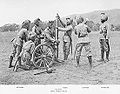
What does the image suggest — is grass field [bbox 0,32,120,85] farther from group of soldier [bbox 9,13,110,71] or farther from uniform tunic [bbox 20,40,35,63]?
uniform tunic [bbox 20,40,35,63]

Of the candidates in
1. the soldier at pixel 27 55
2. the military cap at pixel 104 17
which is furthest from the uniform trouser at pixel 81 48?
the soldier at pixel 27 55

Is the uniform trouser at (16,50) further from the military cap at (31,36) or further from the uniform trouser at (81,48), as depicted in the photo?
the uniform trouser at (81,48)

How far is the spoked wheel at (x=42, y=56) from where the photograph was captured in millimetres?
5812

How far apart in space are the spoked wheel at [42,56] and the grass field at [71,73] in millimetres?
147

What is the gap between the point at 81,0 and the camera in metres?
5.93

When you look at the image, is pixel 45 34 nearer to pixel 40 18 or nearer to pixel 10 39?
pixel 40 18

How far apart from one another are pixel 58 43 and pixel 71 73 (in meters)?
0.68

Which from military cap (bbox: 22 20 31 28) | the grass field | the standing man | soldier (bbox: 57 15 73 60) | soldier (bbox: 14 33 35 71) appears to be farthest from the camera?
soldier (bbox: 57 15 73 60)

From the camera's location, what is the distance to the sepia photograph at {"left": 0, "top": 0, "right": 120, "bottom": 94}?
565 cm

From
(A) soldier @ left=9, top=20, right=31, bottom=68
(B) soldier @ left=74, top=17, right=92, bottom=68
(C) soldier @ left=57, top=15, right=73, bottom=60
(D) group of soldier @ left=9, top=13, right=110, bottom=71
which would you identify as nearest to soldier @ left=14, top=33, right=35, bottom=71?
(D) group of soldier @ left=9, top=13, right=110, bottom=71

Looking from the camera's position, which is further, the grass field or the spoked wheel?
the spoked wheel

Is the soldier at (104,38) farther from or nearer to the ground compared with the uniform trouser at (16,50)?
farther from the ground

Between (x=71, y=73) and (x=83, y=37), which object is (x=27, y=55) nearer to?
(x=71, y=73)

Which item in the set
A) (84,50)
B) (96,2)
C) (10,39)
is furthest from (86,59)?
(10,39)
